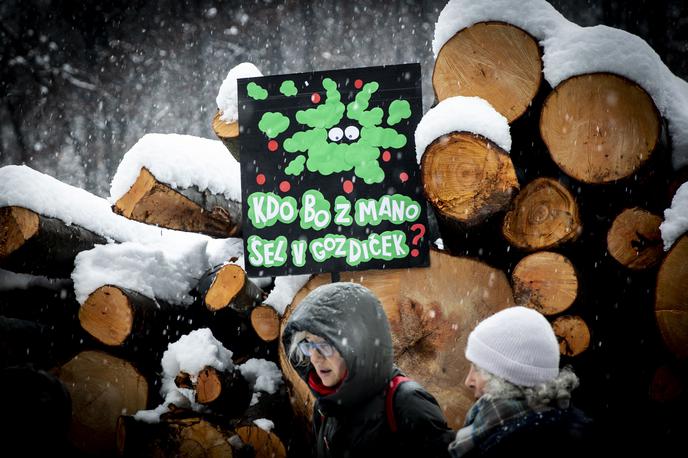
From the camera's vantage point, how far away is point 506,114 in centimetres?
236

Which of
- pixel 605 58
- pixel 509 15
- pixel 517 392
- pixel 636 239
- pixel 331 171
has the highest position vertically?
pixel 509 15

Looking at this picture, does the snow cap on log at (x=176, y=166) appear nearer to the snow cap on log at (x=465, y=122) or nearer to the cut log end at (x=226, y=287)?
the cut log end at (x=226, y=287)

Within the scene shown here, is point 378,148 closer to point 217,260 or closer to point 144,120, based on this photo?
point 217,260

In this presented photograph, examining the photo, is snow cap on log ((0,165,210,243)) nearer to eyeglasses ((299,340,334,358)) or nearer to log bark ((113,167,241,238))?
log bark ((113,167,241,238))

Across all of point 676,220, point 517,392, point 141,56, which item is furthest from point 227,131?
point 141,56

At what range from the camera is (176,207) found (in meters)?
2.72

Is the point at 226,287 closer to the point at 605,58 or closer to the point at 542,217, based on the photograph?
the point at 542,217

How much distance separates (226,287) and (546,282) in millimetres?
1669

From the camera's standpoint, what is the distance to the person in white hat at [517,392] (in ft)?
4.18

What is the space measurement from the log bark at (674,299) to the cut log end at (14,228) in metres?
2.99

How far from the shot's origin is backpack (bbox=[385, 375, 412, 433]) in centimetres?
163

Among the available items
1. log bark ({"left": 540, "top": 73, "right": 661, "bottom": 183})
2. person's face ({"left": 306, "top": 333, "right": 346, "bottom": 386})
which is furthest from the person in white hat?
log bark ({"left": 540, "top": 73, "right": 661, "bottom": 183})

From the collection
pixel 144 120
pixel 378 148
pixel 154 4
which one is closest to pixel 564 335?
pixel 378 148

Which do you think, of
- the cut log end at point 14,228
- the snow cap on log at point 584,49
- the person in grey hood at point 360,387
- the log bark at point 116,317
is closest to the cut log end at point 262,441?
the log bark at point 116,317
